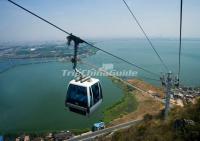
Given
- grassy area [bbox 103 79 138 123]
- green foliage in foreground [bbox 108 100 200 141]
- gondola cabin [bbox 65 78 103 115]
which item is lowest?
grassy area [bbox 103 79 138 123]

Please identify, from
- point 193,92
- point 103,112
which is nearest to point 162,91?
point 193,92

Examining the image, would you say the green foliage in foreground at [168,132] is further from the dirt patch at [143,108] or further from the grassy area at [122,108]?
the grassy area at [122,108]

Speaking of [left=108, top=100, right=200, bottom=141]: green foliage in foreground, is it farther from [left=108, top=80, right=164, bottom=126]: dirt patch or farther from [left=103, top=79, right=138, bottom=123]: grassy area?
[left=103, top=79, right=138, bottom=123]: grassy area

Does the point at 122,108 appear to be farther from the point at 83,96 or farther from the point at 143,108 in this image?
the point at 83,96

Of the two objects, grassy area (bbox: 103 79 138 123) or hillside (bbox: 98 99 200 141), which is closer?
hillside (bbox: 98 99 200 141)

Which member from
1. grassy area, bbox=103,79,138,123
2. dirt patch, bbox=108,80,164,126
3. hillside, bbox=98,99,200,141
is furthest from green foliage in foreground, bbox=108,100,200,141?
grassy area, bbox=103,79,138,123

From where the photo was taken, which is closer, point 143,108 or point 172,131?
point 172,131

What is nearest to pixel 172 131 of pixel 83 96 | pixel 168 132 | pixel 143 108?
pixel 168 132

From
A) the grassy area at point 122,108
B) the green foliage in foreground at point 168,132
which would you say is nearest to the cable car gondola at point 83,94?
the green foliage in foreground at point 168,132
